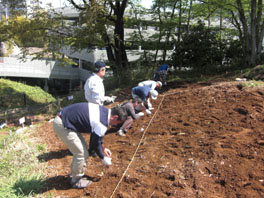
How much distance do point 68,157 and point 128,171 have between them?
1.48 m

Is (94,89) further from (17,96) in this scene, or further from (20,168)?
(17,96)

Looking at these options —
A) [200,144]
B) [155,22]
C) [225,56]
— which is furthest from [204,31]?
[200,144]

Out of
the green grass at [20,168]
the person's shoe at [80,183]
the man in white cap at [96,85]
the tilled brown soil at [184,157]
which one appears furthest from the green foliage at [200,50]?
the person's shoe at [80,183]

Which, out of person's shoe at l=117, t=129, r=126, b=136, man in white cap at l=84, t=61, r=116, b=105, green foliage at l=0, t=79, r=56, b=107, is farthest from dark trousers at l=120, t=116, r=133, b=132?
green foliage at l=0, t=79, r=56, b=107

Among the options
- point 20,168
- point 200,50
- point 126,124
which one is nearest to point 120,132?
point 126,124

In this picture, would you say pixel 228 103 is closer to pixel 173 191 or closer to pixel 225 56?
pixel 173 191

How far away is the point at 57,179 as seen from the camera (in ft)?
12.7

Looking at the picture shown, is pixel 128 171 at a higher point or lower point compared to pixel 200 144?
lower

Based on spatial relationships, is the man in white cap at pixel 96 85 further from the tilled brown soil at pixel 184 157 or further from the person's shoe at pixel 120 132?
the person's shoe at pixel 120 132

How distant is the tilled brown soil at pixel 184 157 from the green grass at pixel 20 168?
0.21 metres

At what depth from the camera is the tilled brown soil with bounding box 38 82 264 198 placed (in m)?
3.23

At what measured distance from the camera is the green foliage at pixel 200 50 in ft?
40.5

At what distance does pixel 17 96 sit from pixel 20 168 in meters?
9.29

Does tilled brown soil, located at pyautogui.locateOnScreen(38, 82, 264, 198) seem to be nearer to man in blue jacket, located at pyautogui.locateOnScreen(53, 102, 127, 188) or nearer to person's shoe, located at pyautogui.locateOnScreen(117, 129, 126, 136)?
person's shoe, located at pyautogui.locateOnScreen(117, 129, 126, 136)
